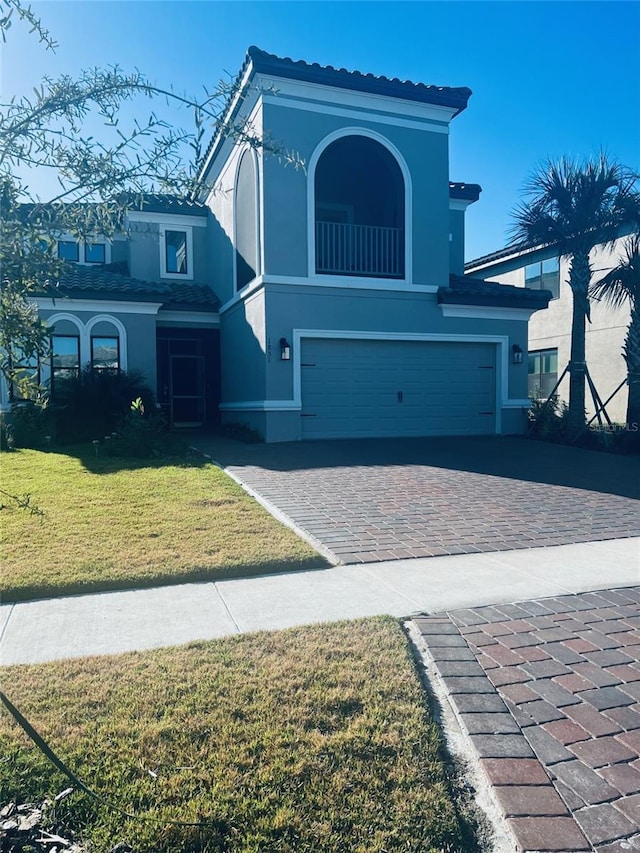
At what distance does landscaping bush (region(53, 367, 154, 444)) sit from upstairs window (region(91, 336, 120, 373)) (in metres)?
1.87

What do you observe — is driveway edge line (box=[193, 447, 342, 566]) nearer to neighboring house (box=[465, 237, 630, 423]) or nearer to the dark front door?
the dark front door

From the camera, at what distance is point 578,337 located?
52.7ft

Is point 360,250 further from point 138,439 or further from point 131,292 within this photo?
point 138,439

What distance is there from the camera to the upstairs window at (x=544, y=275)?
2382 centimetres

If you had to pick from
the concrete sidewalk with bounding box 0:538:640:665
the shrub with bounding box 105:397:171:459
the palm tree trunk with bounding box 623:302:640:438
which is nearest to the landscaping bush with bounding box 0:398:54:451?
the shrub with bounding box 105:397:171:459

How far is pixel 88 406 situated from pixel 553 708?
13.1 meters

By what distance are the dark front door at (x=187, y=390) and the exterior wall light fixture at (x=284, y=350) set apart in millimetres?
6123

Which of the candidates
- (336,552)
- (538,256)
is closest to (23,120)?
(336,552)

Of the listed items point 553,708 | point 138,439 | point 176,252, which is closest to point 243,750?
point 553,708

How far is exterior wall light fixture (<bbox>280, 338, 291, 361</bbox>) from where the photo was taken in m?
14.5

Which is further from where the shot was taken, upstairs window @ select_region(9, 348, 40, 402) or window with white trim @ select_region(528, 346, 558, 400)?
window with white trim @ select_region(528, 346, 558, 400)

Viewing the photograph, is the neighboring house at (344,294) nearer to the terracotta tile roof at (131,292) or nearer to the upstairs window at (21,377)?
the terracotta tile roof at (131,292)

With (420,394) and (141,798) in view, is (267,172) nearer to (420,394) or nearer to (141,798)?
(420,394)

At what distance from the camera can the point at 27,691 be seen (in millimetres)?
3477
